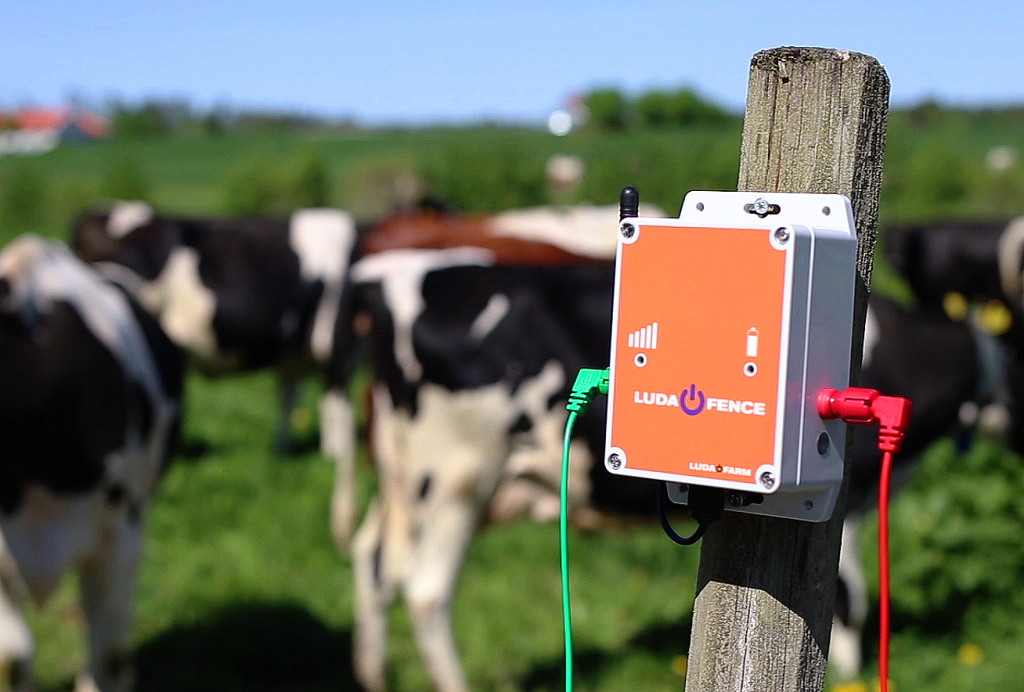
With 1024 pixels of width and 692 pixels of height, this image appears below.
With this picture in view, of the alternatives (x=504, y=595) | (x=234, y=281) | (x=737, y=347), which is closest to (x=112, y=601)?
(x=504, y=595)

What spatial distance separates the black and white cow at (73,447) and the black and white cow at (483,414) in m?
0.83

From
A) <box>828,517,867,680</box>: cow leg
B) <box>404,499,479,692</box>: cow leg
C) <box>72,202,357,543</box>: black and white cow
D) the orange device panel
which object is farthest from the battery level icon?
<box>72,202,357,543</box>: black and white cow

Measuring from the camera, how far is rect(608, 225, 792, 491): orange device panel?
4.03 feet

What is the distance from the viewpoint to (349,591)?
4.98 metres

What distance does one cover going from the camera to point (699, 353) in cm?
127

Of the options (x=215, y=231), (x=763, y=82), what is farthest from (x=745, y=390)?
(x=215, y=231)

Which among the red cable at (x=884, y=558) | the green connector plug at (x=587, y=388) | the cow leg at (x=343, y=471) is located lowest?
the cow leg at (x=343, y=471)

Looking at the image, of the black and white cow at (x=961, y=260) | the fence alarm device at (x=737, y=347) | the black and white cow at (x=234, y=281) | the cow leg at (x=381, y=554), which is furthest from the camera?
the black and white cow at (x=961, y=260)

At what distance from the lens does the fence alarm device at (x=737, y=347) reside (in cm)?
123

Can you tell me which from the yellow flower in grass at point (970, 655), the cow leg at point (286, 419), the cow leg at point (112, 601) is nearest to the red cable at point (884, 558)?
the cow leg at point (112, 601)

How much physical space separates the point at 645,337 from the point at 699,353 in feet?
0.22

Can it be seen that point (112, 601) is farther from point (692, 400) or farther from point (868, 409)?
point (868, 409)

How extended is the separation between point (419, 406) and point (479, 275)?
0.50 m

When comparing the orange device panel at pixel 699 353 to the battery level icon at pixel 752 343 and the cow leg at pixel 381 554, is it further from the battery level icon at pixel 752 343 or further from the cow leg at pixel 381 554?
the cow leg at pixel 381 554
